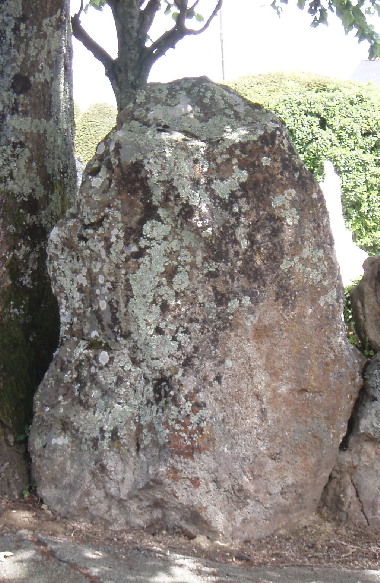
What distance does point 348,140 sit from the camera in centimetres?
1060

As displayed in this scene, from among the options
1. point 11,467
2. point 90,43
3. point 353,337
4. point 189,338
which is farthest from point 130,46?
point 11,467

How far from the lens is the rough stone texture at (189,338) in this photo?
11.8 ft

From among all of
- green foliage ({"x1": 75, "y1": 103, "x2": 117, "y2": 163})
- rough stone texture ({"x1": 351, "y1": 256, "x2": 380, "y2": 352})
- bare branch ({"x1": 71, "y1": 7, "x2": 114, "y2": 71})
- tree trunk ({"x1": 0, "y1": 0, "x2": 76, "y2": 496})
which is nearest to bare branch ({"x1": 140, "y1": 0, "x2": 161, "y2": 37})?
bare branch ({"x1": 71, "y1": 7, "x2": 114, "y2": 71})

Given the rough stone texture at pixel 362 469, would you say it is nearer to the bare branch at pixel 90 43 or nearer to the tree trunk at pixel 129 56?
the tree trunk at pixel 129 56

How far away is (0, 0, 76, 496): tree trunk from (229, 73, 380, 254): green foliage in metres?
6.84

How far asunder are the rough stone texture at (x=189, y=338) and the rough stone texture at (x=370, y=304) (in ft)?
2.03

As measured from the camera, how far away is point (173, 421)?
3535 millimetres

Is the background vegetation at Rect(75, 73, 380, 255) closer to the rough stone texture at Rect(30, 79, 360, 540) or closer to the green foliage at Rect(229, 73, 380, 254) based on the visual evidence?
the green foliage at Rect(229, 73, 380, 254)

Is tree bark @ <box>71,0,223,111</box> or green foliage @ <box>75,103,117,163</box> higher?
green foliage @ <box>75,103,117,163</box>

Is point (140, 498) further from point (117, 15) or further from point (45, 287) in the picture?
point (117, 15)

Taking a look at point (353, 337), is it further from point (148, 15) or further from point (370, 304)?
A: point (148, 15)

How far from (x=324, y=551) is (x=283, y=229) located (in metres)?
1.77

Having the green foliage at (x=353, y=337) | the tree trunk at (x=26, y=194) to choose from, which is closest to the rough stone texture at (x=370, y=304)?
the green foliage at (x=353, y=337)

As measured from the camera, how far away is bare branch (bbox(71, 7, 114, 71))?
6320 millimetres
